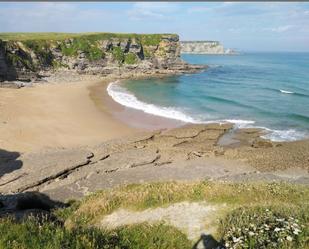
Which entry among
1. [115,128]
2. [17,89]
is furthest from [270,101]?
[17,89]

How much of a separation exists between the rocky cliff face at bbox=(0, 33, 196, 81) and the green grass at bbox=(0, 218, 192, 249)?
195 ft

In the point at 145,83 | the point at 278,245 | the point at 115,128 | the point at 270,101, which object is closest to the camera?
the point at 278,245

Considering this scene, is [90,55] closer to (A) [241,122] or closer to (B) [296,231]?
(A) [241,122]

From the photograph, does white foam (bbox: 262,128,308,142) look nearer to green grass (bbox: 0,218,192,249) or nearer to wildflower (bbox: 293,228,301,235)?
wildflower (bbox: 293,228,301,235)

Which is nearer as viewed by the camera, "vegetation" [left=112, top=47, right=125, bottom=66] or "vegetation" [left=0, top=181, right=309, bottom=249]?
"vegetation" [left=0, top=181, right=309, bottom=249]

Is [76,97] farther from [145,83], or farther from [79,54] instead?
[79,54]

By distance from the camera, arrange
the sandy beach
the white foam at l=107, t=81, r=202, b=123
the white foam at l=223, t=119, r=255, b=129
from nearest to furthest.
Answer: the sandy beach
the white foam at l=223, t=119, r=255, b=129
the white foam at l=107, t=81, r=202, b=123

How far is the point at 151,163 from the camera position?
26.6 metres

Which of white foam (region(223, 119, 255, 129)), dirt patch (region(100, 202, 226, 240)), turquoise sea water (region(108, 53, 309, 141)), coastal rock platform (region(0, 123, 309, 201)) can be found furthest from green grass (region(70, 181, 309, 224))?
white foam (region(223, 119, 255, 129))

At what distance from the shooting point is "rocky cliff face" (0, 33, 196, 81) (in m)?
68.2

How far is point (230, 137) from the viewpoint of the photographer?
33.7m

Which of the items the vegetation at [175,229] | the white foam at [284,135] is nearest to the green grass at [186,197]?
the vegetation at [175,229]

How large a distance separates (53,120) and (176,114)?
13330 millimetres

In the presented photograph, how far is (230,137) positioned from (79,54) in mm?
55788
